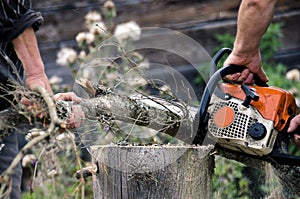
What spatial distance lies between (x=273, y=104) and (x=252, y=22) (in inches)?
18.5

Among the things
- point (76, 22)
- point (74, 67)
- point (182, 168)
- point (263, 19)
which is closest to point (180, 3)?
point (76, 22)

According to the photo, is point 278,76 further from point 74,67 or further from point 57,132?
point 57,132

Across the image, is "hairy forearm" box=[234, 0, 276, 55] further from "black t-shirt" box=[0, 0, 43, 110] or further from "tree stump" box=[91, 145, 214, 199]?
"black t-shirt" box=[0, 0, 43, 110]

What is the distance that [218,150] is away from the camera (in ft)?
11.6

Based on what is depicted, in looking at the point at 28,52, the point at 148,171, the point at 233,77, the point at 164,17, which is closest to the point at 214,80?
the point at 233,77

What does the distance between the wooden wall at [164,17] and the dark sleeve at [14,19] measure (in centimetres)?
249

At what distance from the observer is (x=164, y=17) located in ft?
19.7

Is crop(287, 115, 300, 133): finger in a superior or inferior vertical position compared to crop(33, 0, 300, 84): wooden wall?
inferior

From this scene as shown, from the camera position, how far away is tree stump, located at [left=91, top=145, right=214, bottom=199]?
2777mm

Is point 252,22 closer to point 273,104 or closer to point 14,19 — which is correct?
point 273,104

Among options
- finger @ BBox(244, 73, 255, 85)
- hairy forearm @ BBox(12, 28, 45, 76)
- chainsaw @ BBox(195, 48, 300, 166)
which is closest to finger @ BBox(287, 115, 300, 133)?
chainsaw @ BBox(195, 48, 300, 166)

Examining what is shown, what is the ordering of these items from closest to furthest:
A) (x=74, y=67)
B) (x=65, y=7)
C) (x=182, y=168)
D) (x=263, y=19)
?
(x=182, y=168), (x=263, y=19), (x=74, y=67), (x=65, y=7)

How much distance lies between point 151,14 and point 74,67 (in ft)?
5.15

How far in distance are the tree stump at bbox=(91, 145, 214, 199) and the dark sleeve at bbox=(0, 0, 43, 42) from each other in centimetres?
82
